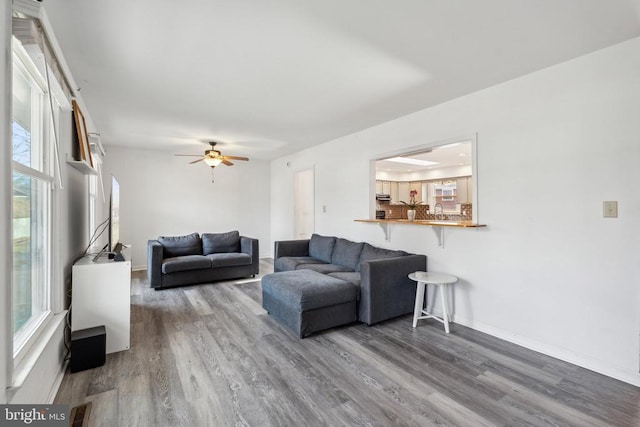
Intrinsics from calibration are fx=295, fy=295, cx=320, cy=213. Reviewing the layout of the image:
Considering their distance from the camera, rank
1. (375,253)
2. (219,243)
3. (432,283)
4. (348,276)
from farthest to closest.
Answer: (219,243)
(375,253)
(348,276)
(432,283)

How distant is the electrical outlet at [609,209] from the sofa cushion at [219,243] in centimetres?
510

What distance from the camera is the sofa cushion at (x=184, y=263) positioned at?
15.0ft

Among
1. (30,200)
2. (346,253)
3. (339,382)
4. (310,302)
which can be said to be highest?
(30,200)

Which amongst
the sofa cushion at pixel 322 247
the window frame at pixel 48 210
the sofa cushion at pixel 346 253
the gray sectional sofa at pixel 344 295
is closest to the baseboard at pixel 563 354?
the gray sectional sofa at pixel 344 295

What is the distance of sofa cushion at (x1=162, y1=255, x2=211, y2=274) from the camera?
4.56 m

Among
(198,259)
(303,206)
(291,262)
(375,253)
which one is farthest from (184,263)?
(303,206)

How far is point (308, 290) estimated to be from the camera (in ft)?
9.80

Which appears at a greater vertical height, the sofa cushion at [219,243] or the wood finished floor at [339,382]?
the sofa cushion at [219,243]

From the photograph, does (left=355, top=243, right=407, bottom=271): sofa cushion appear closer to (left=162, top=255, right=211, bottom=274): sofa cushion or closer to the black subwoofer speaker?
(left=162, top=255, right=211, bottom=274): sofa cushion

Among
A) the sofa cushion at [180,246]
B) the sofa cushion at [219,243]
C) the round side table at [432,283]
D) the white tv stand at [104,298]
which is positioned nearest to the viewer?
the white tv stand at [104,298]

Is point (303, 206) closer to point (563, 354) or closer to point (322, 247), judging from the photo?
point (322, 247)

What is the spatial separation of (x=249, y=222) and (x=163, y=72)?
4895 mm

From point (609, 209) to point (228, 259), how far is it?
15.7ft

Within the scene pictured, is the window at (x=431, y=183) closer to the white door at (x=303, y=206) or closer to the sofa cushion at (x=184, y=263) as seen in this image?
the white door at (x=303, y=206)
